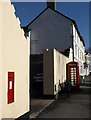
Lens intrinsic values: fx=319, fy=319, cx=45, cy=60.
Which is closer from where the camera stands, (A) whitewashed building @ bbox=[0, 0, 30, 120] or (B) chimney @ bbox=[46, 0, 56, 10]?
(A) whitewashed building @ bbox=[0, 0, 30, 120]

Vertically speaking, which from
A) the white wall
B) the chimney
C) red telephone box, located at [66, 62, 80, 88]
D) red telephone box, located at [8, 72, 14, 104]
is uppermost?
the chimney

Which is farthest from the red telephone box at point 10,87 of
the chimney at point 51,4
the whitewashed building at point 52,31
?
the chimney at point 51,4

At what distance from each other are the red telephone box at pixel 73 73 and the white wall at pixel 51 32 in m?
13.5

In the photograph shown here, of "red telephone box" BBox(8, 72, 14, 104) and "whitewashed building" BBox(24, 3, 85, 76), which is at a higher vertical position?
"whitewashed building" BBox(24, 3, 85, 76)

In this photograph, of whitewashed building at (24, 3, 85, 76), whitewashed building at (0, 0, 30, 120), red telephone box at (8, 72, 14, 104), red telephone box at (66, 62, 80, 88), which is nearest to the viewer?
whitewashed building at (0, 0, 30, 120)

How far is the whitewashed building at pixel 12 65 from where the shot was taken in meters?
9.61

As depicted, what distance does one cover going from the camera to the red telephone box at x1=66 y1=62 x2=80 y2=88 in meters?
28.2

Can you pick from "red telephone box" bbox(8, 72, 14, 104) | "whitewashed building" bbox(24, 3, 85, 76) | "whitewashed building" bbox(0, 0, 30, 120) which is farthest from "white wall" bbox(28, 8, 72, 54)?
"red telephone box" bbox(8, 72, 14, 104)

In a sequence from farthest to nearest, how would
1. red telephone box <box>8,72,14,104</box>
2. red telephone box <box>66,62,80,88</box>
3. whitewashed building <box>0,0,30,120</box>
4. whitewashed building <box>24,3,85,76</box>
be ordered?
whitewashed building <box>24,3,85,76</box>
red telephone box <box>66,62,80,88</box>
red telephone box <box>8,72,14,104</box>
whitewashed building <box>0,0,30,120</box>

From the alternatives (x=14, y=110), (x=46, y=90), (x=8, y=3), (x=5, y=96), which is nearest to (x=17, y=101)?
(x=14, y=110)

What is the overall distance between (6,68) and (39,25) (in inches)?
1364

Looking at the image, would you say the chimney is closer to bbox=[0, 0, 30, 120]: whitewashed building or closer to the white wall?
the white wall

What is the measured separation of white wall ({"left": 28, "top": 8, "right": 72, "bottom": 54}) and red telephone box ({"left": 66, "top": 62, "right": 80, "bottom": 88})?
13.5 m

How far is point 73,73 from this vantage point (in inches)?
1125
